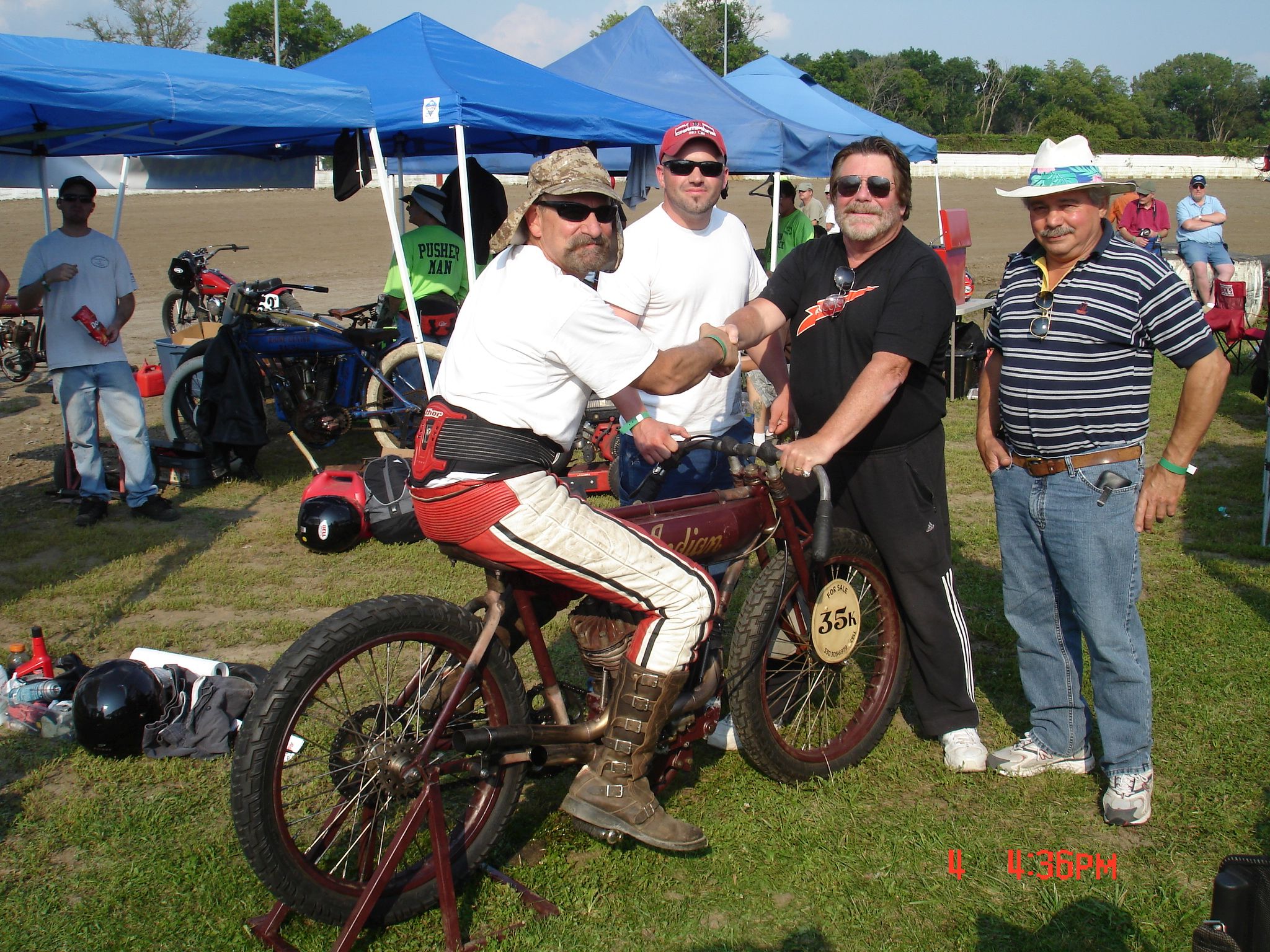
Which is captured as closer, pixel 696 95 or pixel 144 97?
pixel 144 97

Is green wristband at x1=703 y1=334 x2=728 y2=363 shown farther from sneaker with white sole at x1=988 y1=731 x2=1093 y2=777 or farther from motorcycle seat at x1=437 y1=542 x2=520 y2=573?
sneaker with white sole at x1=988 y1=731 x2=1093 y2=777

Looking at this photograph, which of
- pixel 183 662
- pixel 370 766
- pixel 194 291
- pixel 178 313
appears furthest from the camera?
pixel 178 313

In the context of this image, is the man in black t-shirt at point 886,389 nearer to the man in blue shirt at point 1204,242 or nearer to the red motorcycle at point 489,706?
the red motorcycle at point 489,706

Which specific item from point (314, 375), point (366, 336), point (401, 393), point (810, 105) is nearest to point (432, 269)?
point (366, 336)

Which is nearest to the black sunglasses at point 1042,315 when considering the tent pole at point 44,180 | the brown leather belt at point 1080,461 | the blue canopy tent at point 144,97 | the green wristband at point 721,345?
the brown leather belt at point 1080,461

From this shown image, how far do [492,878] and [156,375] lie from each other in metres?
7.41

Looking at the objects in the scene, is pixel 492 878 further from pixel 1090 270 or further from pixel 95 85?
pixel 95 85

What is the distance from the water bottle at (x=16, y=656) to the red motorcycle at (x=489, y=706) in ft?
4.63

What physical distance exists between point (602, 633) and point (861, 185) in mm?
1714

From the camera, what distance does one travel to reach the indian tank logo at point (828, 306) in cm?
347

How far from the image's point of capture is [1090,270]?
3.20 metres

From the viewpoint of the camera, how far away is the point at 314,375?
8180mm

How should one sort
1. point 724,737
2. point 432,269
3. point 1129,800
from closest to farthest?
point 1129,800 < point 724,737 < point 432,269

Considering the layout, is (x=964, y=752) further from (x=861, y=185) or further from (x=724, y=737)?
Result: (x=861, y=185)
